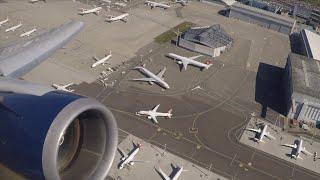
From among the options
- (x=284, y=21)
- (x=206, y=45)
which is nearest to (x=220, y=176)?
(x=206, y=45)

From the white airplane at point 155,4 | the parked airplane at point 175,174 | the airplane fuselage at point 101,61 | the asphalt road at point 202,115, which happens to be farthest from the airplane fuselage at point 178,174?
the white airplane at point 155,4

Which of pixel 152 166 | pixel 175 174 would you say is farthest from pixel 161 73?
pixel 175 174

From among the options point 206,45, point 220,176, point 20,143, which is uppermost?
point 20,143

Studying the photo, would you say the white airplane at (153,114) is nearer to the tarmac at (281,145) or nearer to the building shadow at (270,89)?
the tarmac at (281,145)

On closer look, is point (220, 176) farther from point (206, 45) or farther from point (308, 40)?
point (308, 40)

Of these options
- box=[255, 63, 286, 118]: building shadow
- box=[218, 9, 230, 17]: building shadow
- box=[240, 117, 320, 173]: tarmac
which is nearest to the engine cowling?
box=[240, 117, 320, 173]: tarmac

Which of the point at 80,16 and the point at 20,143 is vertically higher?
the point at 20,143

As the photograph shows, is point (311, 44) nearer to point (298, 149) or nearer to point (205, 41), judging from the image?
point (205, 41)
